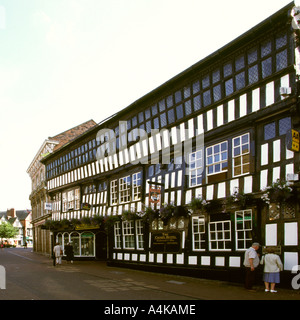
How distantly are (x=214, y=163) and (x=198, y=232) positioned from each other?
300 centimetres

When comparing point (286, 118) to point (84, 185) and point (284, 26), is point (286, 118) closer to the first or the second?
point (284, 26)

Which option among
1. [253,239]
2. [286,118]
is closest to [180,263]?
[253,239]

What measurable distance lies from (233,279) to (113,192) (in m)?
11.1

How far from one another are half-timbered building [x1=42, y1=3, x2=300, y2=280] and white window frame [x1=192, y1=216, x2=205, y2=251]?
1.7 inches

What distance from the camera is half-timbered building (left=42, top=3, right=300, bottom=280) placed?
12.9 metres

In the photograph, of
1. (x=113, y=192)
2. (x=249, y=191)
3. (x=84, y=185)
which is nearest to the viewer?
(x=249, y=191)

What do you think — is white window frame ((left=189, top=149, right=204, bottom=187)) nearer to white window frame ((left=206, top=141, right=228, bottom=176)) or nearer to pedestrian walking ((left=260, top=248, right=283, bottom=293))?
white window frame ((left=206, top=141, right=228, bottom=176))

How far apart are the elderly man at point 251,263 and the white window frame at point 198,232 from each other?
3596mm

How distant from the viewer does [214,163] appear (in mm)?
15891

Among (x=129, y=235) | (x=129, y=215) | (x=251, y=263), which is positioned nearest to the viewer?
(x=251, y=263)

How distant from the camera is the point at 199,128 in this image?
54.7 feet

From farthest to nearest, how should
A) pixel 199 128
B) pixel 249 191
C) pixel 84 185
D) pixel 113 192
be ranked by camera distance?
1. pixel 84 185
2. pixel 113 192
3. pixel 199 128
4. pixel 249 191

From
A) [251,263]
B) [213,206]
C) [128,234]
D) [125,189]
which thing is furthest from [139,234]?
[251,263]

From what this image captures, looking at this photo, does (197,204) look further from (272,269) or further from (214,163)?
(272,269)
